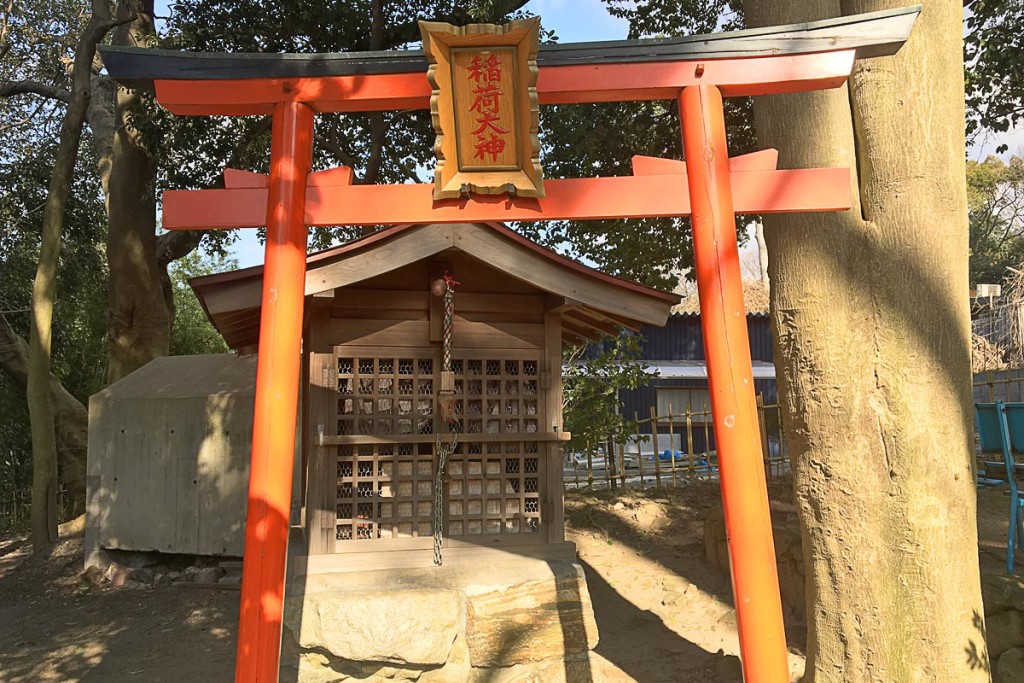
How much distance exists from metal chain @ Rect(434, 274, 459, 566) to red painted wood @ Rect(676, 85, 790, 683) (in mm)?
2405

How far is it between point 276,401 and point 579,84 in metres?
2.10

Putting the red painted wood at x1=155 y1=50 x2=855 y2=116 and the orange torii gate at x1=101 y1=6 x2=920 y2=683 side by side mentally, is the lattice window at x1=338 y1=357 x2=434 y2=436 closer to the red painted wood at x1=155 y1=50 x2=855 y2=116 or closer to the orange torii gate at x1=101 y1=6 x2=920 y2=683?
the orange torii gate at x1=101 y1=6 x2=920 y2=683

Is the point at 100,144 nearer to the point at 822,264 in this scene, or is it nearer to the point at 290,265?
the point at 290,265

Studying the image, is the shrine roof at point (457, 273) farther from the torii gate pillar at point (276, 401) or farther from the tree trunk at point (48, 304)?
the tree trunk at point (48, 304)

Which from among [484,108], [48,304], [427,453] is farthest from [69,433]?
[484,108]

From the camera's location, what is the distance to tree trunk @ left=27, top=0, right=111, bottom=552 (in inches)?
Answer: 371

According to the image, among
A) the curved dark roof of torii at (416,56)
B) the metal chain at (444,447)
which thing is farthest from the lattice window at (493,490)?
the curved dark roof of torii at (416,56)

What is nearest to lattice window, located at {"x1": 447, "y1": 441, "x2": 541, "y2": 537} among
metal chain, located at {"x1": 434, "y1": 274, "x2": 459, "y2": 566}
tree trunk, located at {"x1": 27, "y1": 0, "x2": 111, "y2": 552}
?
metal chain, located at {"x1": 434, "y1": 274, "x2": 459, "y2": 566}

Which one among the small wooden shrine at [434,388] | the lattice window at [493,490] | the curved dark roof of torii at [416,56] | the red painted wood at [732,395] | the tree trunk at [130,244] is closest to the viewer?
the red painted wood at [732,395]

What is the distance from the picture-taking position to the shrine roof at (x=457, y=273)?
536 cm

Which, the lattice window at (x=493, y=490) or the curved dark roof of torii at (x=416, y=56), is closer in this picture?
the curved dark roof of torii at (x=416, y=56)

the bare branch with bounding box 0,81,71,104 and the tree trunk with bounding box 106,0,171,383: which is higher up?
the bare branch with bounding box 0,81,71,104

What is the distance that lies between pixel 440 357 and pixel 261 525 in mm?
Answer: 2584

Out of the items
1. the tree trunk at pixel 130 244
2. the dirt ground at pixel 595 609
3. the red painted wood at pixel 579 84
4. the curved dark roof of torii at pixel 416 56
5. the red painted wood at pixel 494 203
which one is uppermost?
the tree trunk at pixel 130 244
